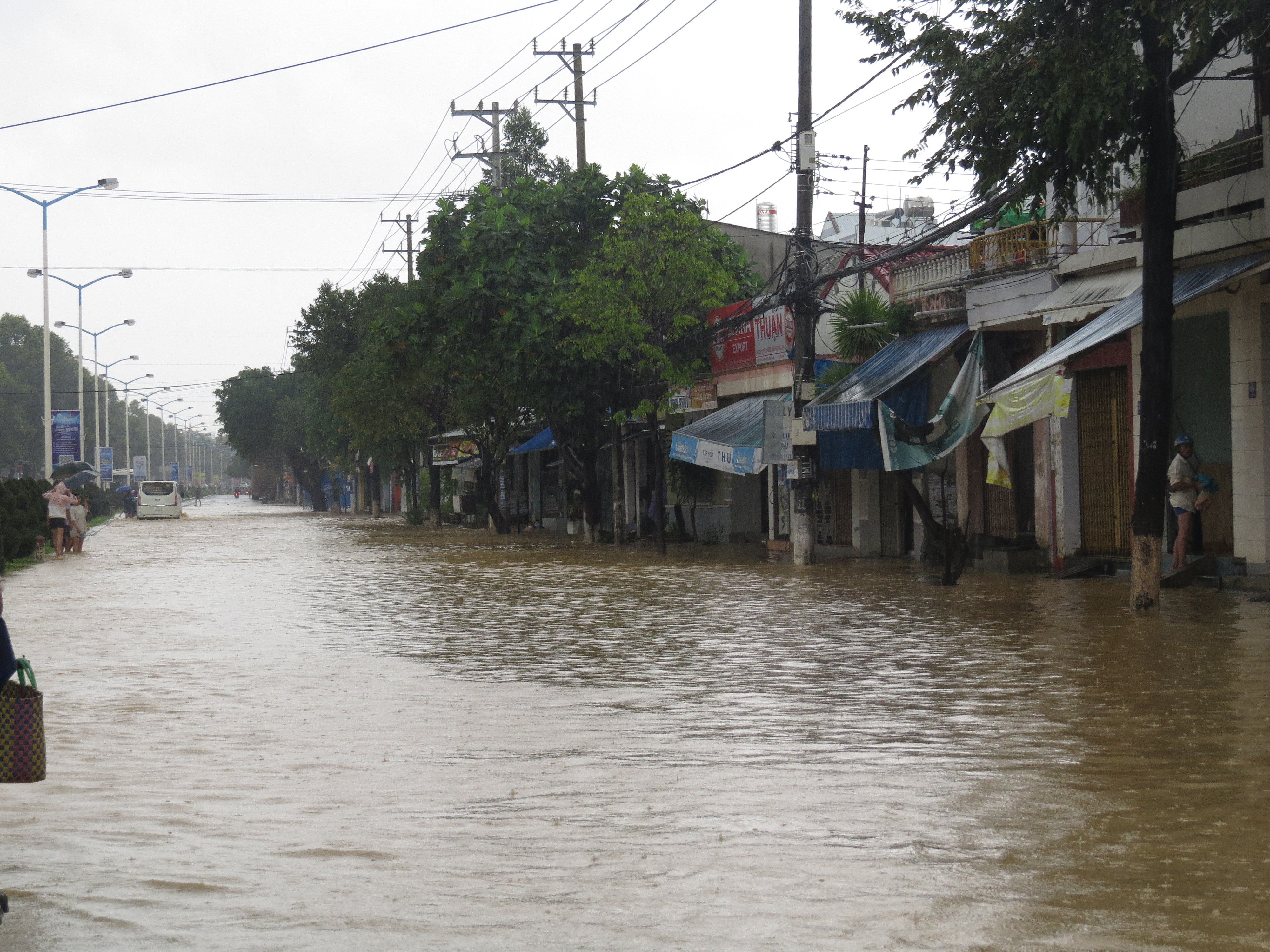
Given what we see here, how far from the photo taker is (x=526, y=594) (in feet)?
64.9

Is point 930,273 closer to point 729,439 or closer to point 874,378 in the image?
point 874,378

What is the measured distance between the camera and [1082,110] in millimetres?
13281

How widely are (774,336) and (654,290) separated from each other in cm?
279

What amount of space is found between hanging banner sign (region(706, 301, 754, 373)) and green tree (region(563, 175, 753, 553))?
1.73ft

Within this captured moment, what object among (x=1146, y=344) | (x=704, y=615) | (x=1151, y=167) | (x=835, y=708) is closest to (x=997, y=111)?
(x=1151, y=167)

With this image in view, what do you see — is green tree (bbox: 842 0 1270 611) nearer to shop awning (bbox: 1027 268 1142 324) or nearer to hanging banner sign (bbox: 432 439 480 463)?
shop awning (bbox: 1027 268 1142 324)

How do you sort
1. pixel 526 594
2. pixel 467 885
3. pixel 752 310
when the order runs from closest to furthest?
pixel 467 885
pixel 526 594
pixel 752 310

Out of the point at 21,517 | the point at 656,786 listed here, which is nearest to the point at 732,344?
the point at 21,517

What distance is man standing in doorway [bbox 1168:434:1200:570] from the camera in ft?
57.3

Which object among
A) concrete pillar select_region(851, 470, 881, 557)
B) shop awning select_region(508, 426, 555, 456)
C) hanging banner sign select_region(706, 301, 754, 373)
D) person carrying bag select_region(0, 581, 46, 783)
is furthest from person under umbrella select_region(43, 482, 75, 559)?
person carrying bag select_region(0, 581, 46, 783)

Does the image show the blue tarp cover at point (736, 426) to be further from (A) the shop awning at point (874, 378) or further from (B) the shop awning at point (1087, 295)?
(B) the shop awning at point (1087, 295)

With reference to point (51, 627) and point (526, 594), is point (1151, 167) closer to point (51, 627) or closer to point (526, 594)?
point (526, 594)

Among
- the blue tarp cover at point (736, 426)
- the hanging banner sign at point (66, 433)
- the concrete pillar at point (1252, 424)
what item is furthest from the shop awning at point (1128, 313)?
the hanging banner sign at point (66, 433)

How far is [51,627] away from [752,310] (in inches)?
647
